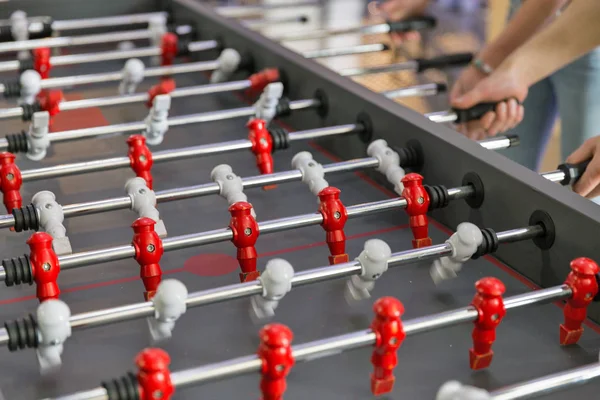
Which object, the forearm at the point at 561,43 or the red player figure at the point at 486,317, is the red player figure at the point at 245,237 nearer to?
the red player figure at the point at 486,317

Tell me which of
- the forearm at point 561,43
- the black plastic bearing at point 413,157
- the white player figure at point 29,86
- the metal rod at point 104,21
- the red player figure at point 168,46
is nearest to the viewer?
the black plastic bearing at point 413,157

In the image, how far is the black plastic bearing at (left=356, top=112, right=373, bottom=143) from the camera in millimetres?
1482

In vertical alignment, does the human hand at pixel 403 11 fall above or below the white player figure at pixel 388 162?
above

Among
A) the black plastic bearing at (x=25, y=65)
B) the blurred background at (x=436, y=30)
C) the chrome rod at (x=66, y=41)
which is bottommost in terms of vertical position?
the blurred background at (x=436, y=30)

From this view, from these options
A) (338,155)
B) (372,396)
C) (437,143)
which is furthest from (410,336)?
(338,155)

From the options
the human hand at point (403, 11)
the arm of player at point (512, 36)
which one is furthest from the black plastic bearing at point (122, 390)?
the human hand at point (403, 11)

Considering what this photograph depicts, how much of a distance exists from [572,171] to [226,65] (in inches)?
34.6

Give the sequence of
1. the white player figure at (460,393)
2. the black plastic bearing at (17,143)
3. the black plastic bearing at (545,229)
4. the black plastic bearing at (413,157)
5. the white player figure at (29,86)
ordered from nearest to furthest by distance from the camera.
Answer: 1. the white player figure at (460,393)
2. the black plastic bearing at (545,229)
3. the black plastic bearing at (413,157)
4. the black plastic bearing at (17,143)
5. the white player figure at (29,86)

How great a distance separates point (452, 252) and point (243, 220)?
28 cm

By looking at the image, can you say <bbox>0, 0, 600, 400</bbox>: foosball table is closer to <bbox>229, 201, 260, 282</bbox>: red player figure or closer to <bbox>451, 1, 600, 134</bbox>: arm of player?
<bbox>229, 201, 260, 282</bbox>: red player figure

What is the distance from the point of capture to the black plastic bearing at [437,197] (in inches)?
48.0

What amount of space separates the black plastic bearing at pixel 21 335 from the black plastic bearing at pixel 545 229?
638 millimetres

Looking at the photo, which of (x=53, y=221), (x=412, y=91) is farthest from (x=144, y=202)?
(x=412, y=91)

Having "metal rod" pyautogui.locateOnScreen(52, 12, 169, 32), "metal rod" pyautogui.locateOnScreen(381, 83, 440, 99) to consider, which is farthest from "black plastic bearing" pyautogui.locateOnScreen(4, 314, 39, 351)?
"metal rod" pyautogui.locateOnScreen(52, 12, 169, 32)
